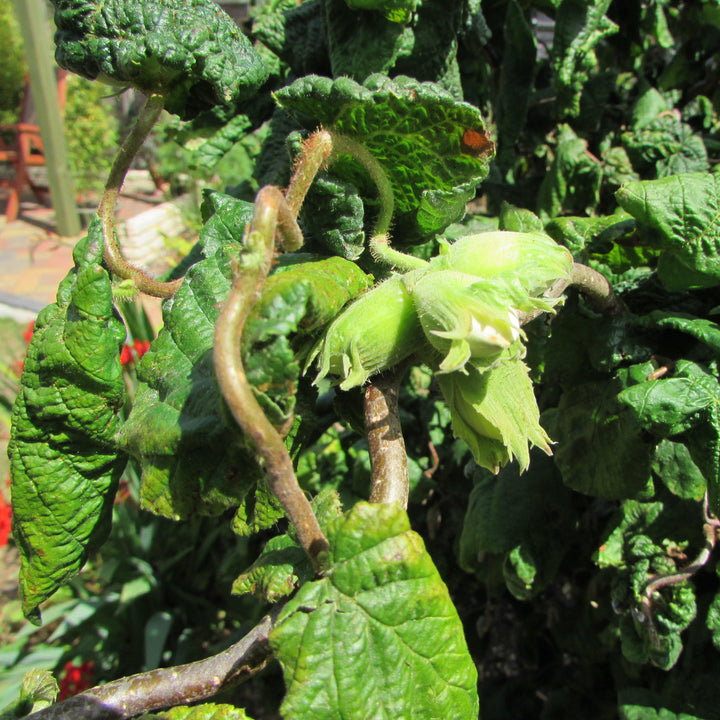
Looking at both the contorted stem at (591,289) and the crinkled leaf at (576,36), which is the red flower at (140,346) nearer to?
the crinkled leaf at (576,36)

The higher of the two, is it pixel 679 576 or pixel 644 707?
pixel 679 576

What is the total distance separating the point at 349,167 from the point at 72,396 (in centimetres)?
50

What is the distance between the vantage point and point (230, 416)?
597mm

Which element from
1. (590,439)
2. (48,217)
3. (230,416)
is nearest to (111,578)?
(590,439)

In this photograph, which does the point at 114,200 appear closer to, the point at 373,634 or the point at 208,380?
the point at 208,380

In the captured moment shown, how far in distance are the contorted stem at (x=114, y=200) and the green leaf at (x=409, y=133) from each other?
226mm

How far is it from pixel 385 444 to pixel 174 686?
0.36 metres

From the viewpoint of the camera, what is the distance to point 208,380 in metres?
0.75

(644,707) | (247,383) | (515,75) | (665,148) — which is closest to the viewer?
(247,383)

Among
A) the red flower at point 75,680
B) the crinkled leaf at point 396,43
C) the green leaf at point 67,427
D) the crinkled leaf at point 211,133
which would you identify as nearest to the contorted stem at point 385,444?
the green leaf at point 67,427

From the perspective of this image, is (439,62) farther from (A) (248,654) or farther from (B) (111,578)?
(B) (111,578)

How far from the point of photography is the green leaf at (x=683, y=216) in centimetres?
100

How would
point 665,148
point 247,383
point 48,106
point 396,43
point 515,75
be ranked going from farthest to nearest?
point 48,106
point 515,75
point 665,148
point 396,43
point 247,383

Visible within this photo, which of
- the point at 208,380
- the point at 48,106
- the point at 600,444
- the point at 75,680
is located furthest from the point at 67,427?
the point at 48,106
